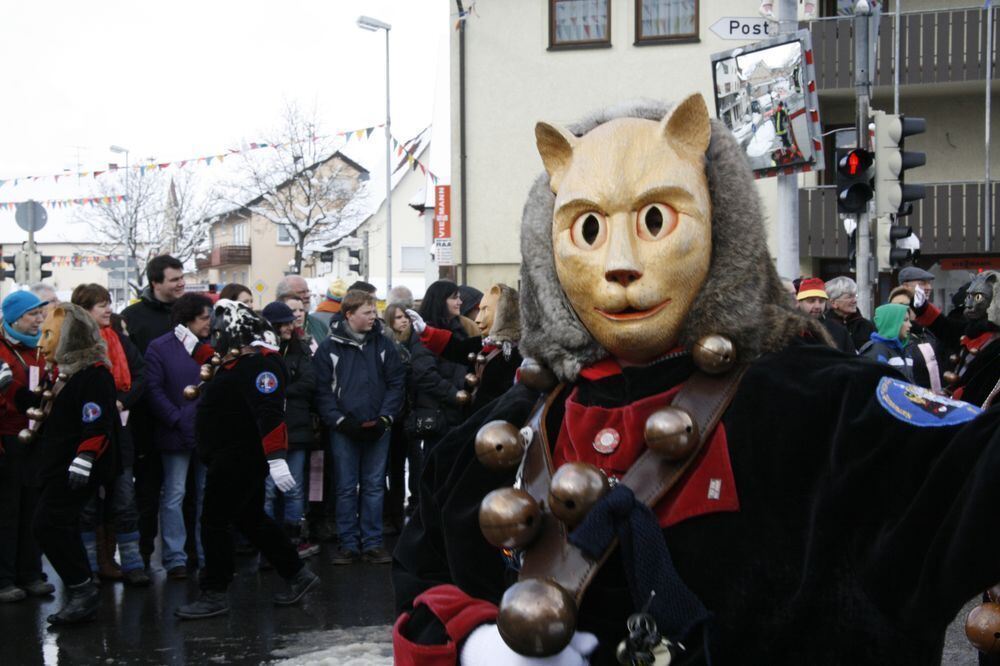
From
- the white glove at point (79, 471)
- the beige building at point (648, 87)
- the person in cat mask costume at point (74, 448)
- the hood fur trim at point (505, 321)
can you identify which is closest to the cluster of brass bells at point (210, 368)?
the person in cat mask costume at point (74, 448)

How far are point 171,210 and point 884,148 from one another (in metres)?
35.1

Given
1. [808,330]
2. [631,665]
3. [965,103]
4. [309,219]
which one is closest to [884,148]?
[808,330]

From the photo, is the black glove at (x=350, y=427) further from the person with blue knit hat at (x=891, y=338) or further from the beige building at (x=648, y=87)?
the beige building at (x=648, y=87)

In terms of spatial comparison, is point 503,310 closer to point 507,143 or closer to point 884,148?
point 884,148

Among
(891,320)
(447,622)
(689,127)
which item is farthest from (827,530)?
(891,320)

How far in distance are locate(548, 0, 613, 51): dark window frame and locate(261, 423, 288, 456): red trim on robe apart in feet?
47.4

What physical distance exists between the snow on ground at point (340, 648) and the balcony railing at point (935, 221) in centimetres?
1358

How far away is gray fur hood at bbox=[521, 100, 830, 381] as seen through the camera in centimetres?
241

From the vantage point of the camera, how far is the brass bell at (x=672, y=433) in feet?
7.39

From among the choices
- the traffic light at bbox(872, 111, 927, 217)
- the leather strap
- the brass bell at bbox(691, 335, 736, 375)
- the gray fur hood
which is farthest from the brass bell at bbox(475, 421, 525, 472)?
the traffic light at bbox(872, 111, 927, 217)

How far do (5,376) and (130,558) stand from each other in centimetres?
149

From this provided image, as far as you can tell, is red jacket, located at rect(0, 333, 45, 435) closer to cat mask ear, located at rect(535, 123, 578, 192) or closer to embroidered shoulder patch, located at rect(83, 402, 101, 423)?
embroidered shoulder patch, located at rect(83, 402, 101, 423)

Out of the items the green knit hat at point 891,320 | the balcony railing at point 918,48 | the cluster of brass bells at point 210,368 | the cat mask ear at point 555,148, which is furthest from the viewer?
the balcony railing at point 918,48

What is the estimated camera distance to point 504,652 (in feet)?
7.36
